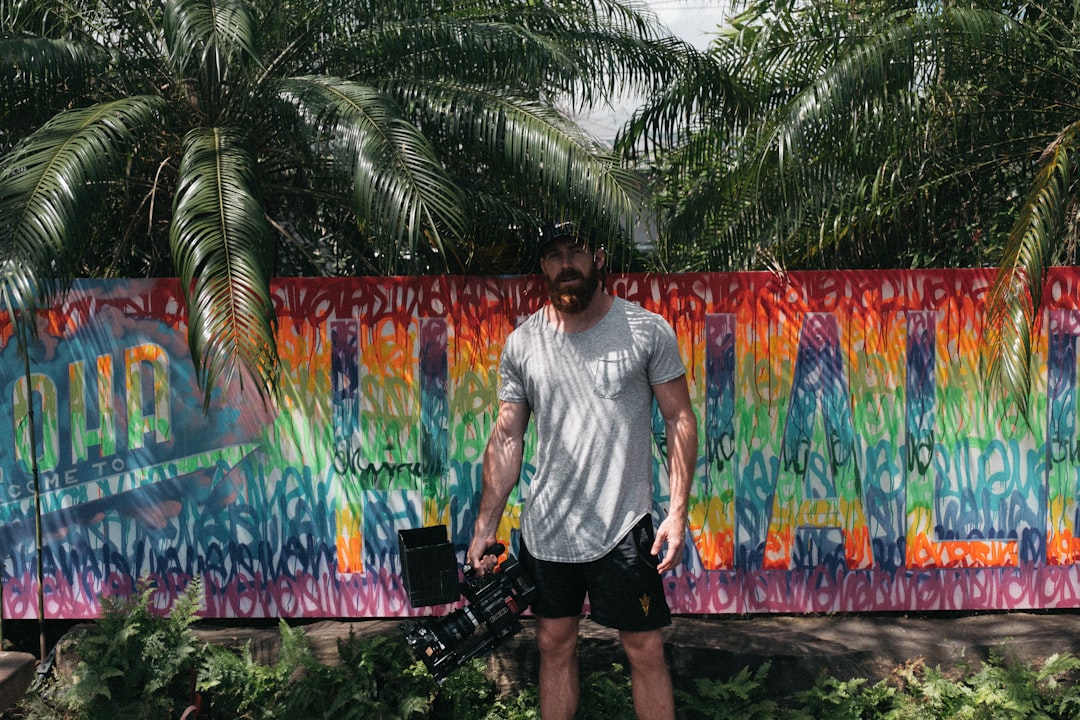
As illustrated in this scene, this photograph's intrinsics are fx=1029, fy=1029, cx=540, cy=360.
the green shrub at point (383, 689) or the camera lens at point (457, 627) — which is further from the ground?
the camera lens at point (457, 627)

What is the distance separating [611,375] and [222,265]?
146 centimetres

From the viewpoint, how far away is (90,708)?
364 centimetres

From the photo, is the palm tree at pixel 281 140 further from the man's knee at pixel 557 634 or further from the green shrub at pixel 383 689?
the man's knee at pixel 557 634

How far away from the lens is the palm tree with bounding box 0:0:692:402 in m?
3.68

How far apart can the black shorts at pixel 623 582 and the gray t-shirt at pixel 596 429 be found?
3 cm

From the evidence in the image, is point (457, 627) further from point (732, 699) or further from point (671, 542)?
point (732, 699)

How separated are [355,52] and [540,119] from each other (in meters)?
1.24

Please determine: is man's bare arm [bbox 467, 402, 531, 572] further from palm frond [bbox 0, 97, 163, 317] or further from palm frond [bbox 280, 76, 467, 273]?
palm frond [bbox 0, 97, 163, 317]

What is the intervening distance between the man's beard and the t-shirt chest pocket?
0.18 m

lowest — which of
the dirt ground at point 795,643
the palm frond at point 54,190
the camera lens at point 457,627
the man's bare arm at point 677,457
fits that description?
the dirt ground at point 795,643

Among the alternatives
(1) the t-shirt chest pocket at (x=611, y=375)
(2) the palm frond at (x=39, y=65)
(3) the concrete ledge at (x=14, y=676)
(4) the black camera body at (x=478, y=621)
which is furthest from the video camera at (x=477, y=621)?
(2) the palm frond at (x=39, y=65)

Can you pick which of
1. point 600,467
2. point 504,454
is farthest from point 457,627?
point 600,467

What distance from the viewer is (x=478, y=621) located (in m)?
3.30

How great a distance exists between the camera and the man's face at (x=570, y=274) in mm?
3158
